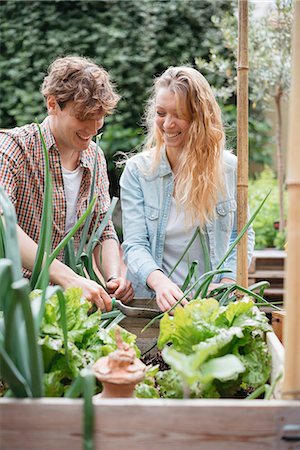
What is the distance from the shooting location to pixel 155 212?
80.7 inches

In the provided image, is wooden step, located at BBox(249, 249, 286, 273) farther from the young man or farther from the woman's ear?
the woman's ear

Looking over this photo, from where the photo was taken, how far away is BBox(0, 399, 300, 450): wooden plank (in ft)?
3.19

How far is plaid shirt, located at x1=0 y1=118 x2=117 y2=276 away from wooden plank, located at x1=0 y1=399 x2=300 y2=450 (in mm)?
932

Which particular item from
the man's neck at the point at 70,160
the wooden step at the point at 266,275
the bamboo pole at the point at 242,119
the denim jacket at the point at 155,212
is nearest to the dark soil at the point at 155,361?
the bamboo pole at the point at 242,119

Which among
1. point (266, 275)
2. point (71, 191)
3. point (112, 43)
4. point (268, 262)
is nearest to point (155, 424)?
point (71, 191)

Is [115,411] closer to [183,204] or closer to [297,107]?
[297,107]

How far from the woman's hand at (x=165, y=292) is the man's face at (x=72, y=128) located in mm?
450

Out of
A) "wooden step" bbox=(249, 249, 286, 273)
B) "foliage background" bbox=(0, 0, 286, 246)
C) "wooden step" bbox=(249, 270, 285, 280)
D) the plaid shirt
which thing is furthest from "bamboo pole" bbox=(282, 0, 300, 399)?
"foliage background" bbox=(0, 0, 286, 246)

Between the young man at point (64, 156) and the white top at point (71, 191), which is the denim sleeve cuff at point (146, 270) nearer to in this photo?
the young man at point (64, 156)

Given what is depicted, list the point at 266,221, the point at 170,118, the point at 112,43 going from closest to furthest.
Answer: the point at 170,118
the point at 266,221
the point at 112,43

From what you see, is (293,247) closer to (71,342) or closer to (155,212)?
(71,342)

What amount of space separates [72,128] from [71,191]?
0.20 m

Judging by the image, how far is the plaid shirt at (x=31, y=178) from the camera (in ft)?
6.40

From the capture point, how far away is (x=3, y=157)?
1.93 m
